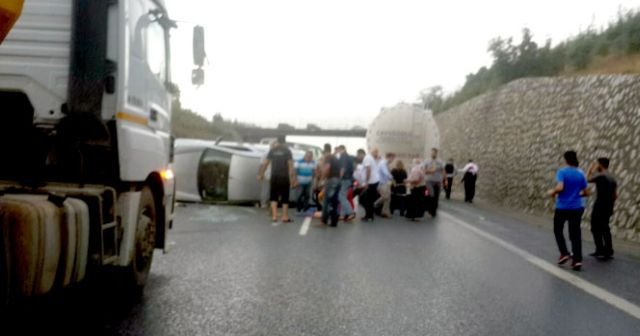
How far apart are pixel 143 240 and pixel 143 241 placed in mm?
13

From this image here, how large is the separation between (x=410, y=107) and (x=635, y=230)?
8669 millimetres

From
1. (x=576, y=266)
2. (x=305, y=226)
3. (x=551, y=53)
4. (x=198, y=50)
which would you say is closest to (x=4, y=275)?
(x=198, y=50)

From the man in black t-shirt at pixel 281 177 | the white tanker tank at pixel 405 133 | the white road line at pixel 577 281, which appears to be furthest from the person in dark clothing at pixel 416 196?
the white road line at pixel 577 281

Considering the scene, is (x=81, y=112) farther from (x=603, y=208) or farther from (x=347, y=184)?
(x=347, y=184)

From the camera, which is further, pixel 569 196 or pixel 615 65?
pixel 615 65

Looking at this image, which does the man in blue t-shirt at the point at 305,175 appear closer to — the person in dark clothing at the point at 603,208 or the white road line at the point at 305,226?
the white road line at the point at 305,226

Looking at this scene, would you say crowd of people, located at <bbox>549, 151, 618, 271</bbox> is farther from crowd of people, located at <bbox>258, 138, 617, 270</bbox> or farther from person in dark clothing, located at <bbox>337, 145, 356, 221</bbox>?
person in dark clothing, located at <bbox>337, 145, 356, 221</bbox>

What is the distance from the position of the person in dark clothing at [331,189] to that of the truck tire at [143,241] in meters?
9.15

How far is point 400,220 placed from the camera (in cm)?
1953

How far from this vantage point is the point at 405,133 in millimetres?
25141

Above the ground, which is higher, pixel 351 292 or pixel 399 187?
pixel 399 187

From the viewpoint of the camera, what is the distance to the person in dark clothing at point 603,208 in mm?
13031

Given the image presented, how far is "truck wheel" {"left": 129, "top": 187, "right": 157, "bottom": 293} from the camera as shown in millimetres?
7327

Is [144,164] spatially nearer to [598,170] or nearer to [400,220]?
[598,170]
